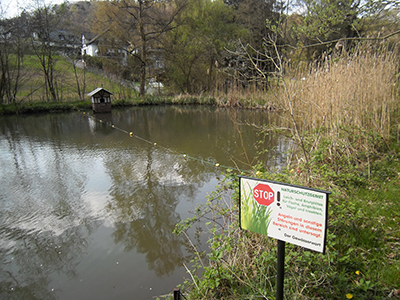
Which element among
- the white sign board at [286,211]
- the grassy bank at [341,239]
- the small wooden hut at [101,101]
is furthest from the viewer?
the small wooden hut at [101,101]

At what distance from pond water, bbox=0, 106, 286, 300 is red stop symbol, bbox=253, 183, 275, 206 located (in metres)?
1.52

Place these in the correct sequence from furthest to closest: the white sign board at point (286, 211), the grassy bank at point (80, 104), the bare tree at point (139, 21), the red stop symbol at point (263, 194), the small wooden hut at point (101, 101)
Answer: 1. the bare tree at point (139, 21)
2. the grassy bank at point (80, 104)
3. the small wooden hut at point (101, 101)
4. the red stop symbol at point (263, 194)
5. the white sign board at point (286, 211)

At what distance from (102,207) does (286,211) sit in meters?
3.21

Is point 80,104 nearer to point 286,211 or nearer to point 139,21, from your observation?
point 139,21

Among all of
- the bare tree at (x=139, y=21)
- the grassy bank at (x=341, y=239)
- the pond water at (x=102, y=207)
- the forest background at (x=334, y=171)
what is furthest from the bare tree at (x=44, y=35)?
the grassy bank at (x=341, y=239)

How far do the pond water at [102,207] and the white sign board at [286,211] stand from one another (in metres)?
1.45

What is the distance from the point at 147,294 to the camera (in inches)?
93.4

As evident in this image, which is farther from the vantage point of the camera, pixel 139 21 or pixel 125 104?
pixel 139 21

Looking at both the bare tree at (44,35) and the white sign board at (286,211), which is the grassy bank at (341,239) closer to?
the white sign board at (286,211)

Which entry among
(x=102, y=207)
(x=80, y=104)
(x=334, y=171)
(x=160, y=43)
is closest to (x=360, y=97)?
(x=334, y=171)

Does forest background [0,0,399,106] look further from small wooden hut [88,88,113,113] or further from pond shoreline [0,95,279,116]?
small wooden hut [88,88,113,113]

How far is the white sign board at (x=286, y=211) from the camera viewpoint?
3.86 feet

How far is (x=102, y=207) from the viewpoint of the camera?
3.92 metres

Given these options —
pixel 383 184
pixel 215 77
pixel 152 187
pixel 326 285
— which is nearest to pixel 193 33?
pixel 215 77
